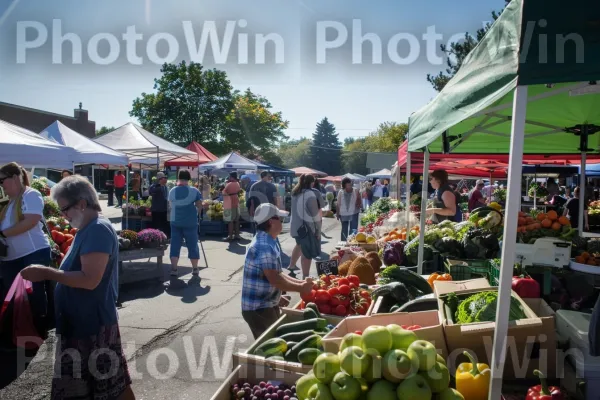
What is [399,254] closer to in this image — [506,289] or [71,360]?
[506,289]

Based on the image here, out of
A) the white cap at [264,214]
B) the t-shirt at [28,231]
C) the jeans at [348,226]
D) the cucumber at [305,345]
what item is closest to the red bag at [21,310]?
the t-shirt at [28,231]

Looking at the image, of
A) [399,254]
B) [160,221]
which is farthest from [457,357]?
[160,221]

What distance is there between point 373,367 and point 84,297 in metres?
1.85

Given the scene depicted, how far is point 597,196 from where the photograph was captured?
22844 mm

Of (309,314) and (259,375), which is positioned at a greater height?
(309,314)

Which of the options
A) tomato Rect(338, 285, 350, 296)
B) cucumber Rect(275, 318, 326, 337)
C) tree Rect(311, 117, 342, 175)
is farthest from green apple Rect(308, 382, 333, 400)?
tree Rect(311, 117, 342, 175)

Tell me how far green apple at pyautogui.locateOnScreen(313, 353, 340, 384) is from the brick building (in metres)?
39.4

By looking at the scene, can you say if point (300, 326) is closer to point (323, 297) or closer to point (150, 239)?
point (323, 297)

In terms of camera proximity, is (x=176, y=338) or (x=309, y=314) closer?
(x=309, y=314)

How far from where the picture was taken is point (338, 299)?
3.93m

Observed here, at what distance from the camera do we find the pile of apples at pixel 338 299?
3.90 metres

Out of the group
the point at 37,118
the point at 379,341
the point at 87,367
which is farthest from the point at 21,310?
the point at 37,118

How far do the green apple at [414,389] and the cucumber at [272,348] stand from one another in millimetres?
1159

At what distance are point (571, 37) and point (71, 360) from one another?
325 cm
